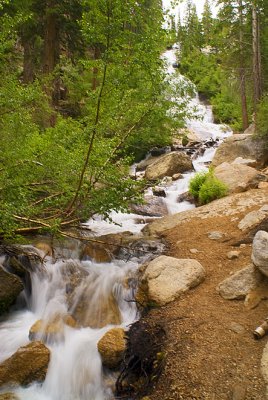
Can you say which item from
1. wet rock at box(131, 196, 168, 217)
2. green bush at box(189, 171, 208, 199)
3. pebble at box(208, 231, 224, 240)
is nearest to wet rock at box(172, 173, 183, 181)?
wet rock at box(131, 196, 168, 217)

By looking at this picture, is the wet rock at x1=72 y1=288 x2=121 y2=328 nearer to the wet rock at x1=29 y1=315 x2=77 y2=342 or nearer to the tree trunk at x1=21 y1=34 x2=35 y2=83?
the wet rock at x1=29 y1=315 x2=77 y2=342

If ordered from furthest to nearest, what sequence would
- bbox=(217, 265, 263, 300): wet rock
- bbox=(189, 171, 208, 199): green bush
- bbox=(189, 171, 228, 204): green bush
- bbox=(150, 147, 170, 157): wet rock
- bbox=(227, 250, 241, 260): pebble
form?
1. bbox=(150, 147, 170, 157): wet rock
2. bbox=(189, 171, 208, 199): green bush
3. bbox=(189, 171, 228, 204): green bush
4. bbox=(227, 250, 241, 260): pebble
5. bbox=(217, 265, 263, 300): wet rock

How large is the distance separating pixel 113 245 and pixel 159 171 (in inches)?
299

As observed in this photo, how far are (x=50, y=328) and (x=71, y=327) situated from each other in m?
0.35

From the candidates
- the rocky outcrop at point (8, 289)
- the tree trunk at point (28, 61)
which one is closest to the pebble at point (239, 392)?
the rocky outcrop at point (8, 289)

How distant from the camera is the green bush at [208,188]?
1016 cm

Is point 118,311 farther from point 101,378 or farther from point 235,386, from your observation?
point 235,386

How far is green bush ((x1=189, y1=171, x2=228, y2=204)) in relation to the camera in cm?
1016

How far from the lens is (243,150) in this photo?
1448cm

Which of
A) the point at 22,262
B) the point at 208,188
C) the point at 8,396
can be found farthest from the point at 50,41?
the point at 8,396

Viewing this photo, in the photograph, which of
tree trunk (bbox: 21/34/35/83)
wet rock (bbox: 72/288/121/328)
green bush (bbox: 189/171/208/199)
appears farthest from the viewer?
tree trunk (bbox: 21/34/35/83)

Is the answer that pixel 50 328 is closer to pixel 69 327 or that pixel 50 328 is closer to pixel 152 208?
pixel 69 327

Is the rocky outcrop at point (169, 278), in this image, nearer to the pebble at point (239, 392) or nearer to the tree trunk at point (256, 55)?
the pebble at point (239, 392)

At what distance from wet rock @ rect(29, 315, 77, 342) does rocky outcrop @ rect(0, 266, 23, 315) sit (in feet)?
2.30
